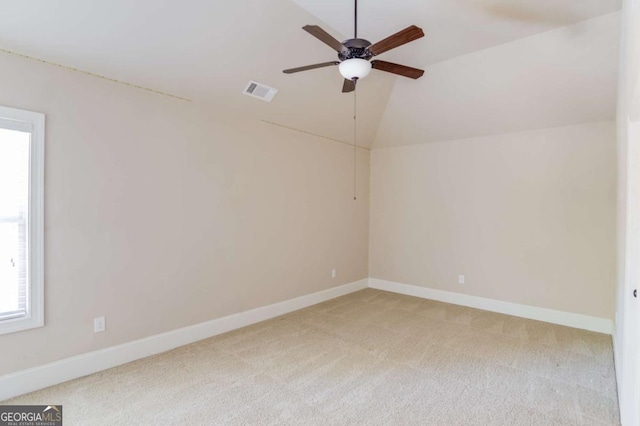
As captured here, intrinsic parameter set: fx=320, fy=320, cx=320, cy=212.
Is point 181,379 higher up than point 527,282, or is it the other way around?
point 527,282

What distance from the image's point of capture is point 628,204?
2.16m

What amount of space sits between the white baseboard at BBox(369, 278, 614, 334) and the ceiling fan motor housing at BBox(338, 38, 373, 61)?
3825mm

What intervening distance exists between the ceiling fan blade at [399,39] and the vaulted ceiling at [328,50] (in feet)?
2.69

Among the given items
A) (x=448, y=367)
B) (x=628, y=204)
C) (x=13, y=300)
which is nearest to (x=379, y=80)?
(x=628, y=204)

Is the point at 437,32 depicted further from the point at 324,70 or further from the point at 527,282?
the point at 527,282

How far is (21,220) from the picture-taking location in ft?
7.89

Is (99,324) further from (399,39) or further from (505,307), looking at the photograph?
(505,307)

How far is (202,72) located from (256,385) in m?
2.81

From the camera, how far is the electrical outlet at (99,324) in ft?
8.98

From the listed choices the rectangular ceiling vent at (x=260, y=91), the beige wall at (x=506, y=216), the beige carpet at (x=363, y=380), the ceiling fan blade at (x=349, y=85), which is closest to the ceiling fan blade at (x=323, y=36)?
the ceiling fan blade at (x=349, y=85)

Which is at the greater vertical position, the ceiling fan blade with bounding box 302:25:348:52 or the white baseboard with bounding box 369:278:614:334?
the ceiling fan blade with bounding box 302:25:348:52

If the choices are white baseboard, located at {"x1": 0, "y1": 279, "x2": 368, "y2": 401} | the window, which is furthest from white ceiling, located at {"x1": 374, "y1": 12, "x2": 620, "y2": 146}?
the window

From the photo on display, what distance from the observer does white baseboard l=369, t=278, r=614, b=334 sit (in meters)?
3.74

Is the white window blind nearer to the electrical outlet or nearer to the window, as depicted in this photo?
the window
